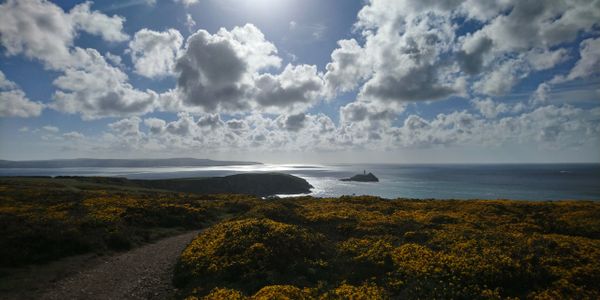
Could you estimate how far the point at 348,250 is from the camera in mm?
20578

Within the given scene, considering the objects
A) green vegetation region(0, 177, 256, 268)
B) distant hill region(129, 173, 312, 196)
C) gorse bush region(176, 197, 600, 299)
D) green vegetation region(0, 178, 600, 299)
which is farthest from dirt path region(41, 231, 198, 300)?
distant hill region(129, 173, 312, 196)

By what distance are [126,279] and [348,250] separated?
1315 cm

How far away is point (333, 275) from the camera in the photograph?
55.9ft

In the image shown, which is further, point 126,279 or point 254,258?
point 254,258

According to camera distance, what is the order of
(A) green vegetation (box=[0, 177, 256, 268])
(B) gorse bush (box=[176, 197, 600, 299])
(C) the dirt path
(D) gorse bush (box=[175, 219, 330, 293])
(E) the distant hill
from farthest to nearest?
(E) the distant hill, (A) green vegetation (box=[0, 177, 256, 268]), (D) gorse bush (box=[175, 219, 330, 293]), (C) the dirt path, (B) gorse bush (box=[176, 197, 600, 299])

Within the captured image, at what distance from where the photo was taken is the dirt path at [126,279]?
15267 millimetres

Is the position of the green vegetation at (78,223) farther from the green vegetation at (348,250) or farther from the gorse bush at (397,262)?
the gorse bush at (397,262)

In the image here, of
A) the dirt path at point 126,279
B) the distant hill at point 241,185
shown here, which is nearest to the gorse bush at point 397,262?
the dirt path at point 126,279

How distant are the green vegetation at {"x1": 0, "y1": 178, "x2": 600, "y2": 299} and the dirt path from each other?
1.10 meters

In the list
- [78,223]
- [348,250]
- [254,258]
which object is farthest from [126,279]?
[348,250]

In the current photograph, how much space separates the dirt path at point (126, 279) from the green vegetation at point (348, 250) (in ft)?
3.61

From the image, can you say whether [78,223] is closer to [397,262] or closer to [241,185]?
[397,262]

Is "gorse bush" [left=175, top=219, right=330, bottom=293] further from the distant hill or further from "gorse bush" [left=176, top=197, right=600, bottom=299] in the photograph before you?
the distant hill

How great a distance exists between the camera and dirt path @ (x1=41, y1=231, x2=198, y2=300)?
15267 mm
